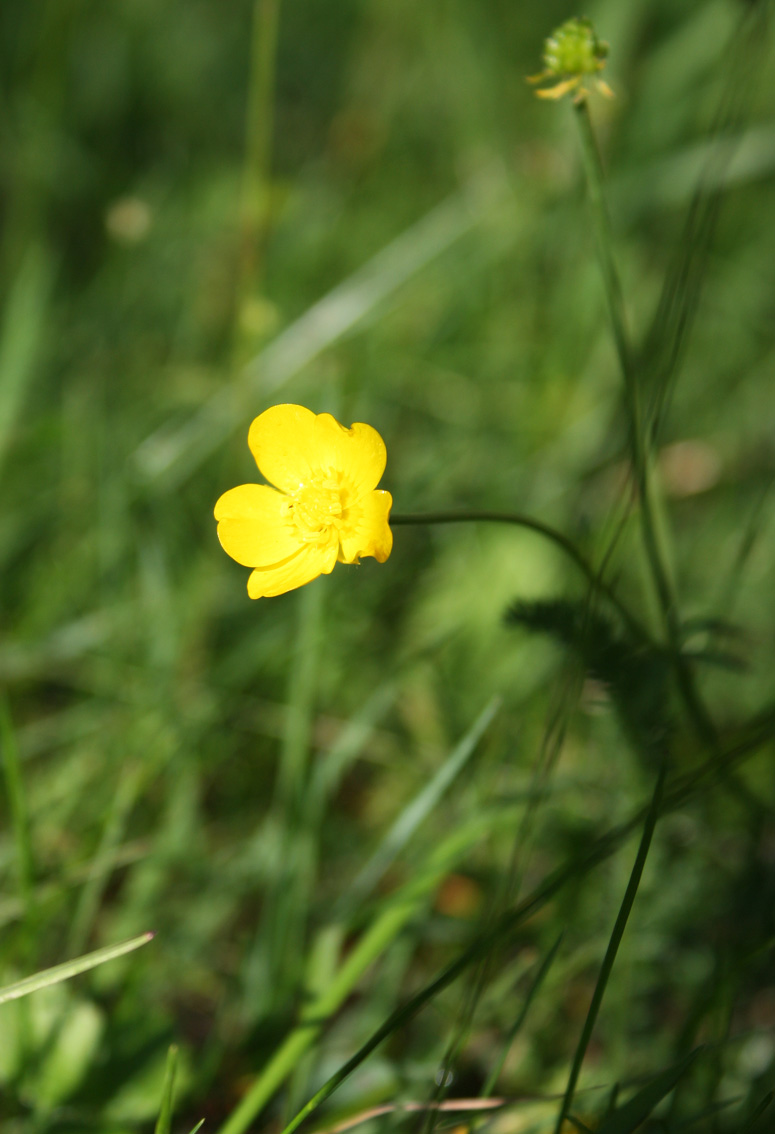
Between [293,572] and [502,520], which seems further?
[293,572]

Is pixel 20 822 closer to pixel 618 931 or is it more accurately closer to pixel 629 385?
pixel 618 931

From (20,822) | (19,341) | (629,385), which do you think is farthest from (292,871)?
(19,341)

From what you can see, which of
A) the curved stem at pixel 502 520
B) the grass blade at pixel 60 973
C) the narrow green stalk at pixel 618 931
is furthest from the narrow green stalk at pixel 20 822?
the narrow green stalk at pixel 618 931

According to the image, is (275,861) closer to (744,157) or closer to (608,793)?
(608,793)

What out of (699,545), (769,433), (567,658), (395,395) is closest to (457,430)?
(395,395)

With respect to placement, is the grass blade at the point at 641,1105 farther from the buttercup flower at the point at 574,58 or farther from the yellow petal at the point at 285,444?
the buttercup flower at the point at 574,58

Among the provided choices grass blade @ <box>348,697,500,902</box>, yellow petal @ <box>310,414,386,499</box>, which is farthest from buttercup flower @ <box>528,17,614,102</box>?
grass blade @ <box>348,697,500,902</box>
